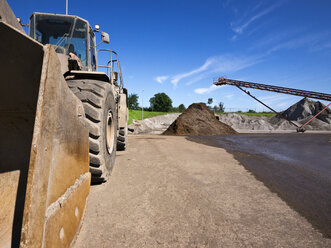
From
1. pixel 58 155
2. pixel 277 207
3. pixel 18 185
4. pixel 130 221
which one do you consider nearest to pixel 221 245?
pixel 130 221

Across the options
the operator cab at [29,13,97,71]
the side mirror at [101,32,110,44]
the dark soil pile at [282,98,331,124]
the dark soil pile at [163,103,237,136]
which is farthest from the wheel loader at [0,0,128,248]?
the dark soil pile at [282,98,331,124]

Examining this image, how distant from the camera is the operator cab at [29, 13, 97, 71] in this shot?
146 inches

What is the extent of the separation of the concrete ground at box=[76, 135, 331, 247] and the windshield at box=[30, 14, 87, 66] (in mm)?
2874

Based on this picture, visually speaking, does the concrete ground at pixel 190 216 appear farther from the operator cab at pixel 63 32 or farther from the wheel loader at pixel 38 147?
the operator cab at pixel 63 32

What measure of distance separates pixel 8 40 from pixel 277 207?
280 cm

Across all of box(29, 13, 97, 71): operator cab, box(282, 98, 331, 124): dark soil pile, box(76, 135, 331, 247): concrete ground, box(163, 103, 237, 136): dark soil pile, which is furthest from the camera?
box(282, 98, 331, 124): dark soil pile

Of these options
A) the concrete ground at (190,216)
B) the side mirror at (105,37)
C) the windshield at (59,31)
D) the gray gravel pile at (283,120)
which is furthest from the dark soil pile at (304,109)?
the windshield at (59,31)

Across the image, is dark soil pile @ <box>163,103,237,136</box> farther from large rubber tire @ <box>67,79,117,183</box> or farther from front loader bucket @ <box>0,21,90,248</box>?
front loader bucket @ <box>0,21,90,248</box>

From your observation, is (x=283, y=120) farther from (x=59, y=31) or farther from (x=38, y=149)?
(x=38, y=149)

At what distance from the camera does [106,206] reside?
1995 mm

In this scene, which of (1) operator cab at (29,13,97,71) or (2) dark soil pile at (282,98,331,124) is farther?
(2) dark soil pile at (282,98,331,124)

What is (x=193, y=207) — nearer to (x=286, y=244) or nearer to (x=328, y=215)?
(x=286, y=244)

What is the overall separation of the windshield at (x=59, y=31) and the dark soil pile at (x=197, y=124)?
12.2m

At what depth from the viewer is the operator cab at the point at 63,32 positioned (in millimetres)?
3705
